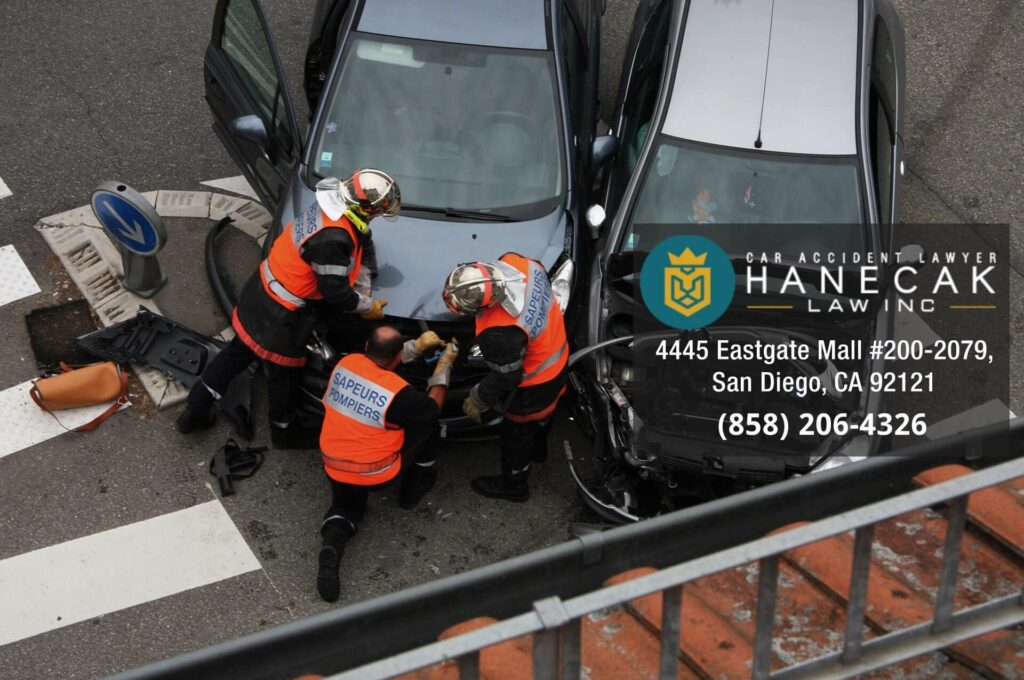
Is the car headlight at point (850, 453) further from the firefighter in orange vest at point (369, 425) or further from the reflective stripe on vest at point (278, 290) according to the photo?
the reflective stripe on vest at point (278, 290)

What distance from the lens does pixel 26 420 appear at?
7.13 meters

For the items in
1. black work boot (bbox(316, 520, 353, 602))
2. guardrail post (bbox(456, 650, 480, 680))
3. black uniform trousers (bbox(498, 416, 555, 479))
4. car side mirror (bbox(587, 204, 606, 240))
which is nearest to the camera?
guardrail post (bbox(456, 650, 480, 680))

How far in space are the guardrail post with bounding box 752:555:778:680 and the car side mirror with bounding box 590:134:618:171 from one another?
437cm

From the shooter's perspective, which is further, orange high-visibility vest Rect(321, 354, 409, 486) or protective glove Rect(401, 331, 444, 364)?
protective glove Rect(401, 331, 444, 364)

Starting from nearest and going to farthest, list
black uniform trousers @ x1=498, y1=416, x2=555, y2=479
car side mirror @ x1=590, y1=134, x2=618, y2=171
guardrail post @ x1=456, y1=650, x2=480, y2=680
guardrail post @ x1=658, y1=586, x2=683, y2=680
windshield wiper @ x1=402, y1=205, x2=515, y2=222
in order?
guardrail post @ x1=456, y1=650, x2=480, y2=680
guardrail post @ x1=658, y1=586, x2=683, y2=680
black uniform trousers @ x1=498, y1=416, x2=555, y2=479
windshield wiper @ x1=402, y1=205, x2=515, y2=222
car side mirror @ x1=590, y1=134, x2=618, y2=171

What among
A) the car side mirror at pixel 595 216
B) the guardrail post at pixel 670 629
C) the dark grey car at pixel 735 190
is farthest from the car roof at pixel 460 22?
the guardrail post at pixel 670 629

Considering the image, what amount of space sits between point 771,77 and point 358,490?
11.8ft

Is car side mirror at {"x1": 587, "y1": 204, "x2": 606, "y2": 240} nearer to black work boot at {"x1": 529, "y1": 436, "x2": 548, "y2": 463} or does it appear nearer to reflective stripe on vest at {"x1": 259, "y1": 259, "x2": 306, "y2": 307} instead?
black work boot at {"x1": 529, "y1": 436, "x2": 548, "y2": 463}

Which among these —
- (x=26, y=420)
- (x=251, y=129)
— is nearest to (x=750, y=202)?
(x=251, y=129)

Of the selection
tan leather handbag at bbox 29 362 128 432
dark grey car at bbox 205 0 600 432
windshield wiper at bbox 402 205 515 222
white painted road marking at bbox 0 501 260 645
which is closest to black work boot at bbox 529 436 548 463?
dark grey car at bbox 205 0 600 432

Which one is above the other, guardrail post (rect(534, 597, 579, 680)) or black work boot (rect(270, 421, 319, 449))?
guardrail post (rect(534, 597, 579, 680))

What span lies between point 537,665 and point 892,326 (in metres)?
4.40

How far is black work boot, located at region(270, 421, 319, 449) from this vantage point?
701 centimetres

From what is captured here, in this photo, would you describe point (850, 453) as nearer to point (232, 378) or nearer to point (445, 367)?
point (445, 367)
